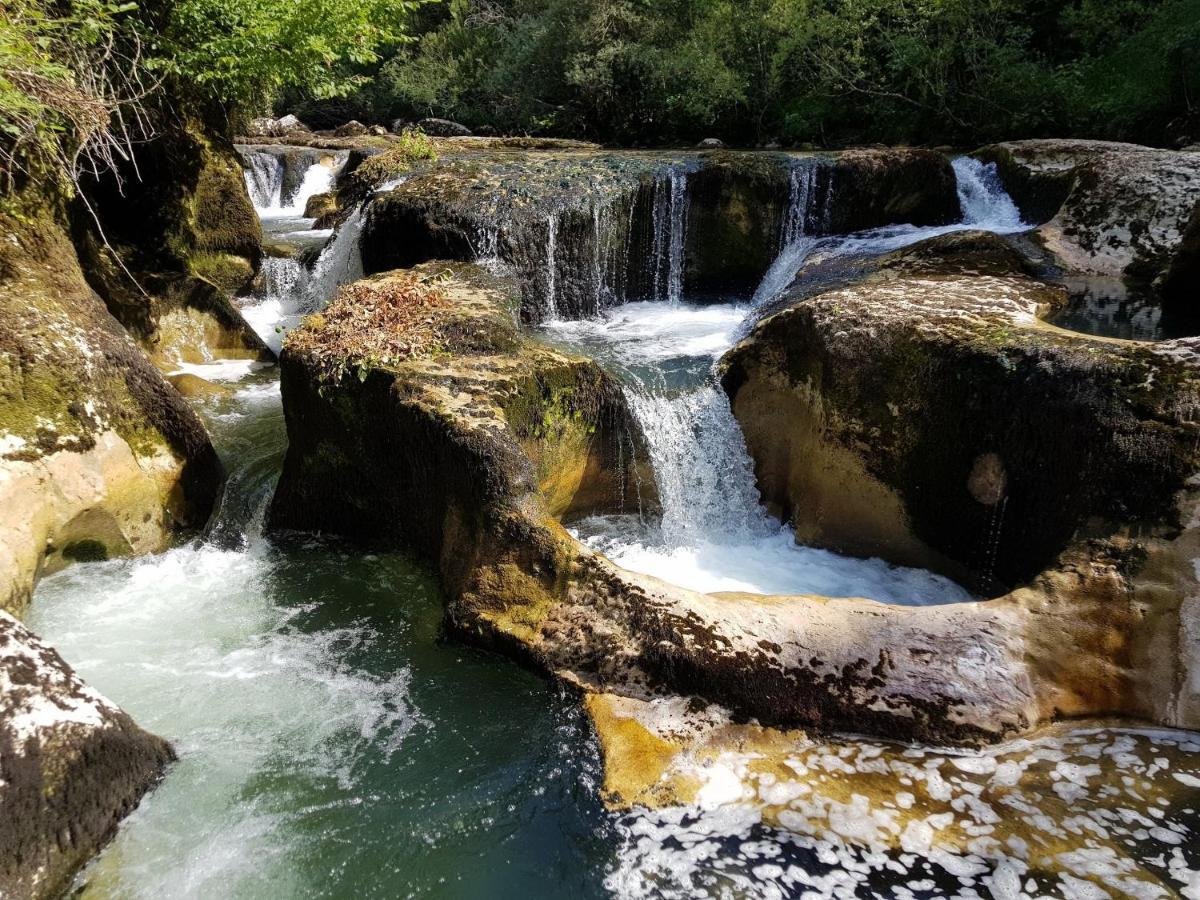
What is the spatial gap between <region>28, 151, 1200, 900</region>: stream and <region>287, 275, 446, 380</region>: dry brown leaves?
160cm

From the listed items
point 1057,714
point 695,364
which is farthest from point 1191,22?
point 1057,714

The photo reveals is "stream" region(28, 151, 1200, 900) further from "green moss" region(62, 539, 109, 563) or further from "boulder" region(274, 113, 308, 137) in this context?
"boulder" region(274, 113, 308, 137)

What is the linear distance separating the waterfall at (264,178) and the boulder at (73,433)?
32.8 ft

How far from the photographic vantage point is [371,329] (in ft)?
21.8

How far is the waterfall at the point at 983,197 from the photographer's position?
10.8 metres

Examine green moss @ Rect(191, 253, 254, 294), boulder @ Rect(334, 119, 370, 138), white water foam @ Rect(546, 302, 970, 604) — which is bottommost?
white water foam @ Rect(546, 302, 970, 604)

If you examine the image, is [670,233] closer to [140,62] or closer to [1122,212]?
[1122,212]

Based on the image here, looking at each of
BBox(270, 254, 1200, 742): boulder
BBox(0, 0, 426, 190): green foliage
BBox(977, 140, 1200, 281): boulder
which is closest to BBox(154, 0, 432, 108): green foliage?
BBox(0, 0, 426, 190): green foliage

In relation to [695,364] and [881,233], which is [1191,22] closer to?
[881,233]

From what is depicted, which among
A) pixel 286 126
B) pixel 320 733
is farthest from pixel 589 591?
pixel 286 126

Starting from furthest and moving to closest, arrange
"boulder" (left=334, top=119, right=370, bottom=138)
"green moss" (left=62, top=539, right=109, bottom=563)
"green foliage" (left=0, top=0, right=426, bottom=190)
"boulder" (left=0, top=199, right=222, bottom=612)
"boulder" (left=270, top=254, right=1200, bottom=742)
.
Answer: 1. "boulder" (left=334, top=119, right=370, bottom=138)
2. "green moss" (left=62, top=539, right=109, bottom=563)
3. "green foliage" (left=0, top=0, right=426, bottom=190)
4. "boulder" (left=0, top=199, right=222, bottom=612)
5. "boulder" (left=270, top=254, right=1200, bottom=742)

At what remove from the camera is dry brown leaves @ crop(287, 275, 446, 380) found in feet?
20.4

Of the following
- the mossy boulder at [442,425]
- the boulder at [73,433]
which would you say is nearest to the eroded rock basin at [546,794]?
the boulder at [73,433]

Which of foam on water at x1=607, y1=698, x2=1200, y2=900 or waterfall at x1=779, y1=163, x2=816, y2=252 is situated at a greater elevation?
waterfall at x1=779, y1=163, x2=816, y2=252
